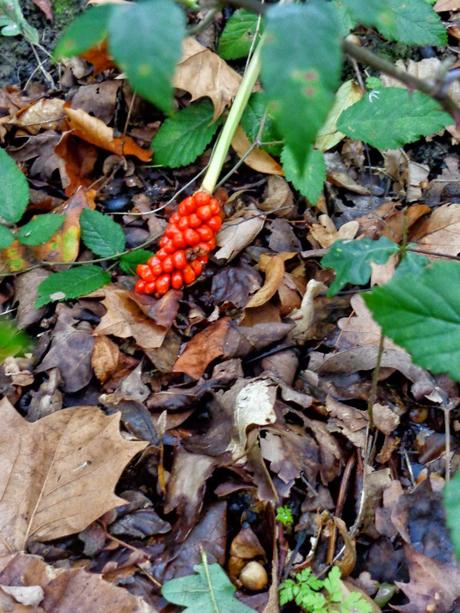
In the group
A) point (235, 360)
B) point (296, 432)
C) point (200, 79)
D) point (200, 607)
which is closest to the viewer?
point (200, 607)

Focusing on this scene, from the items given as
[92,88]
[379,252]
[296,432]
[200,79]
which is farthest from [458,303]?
[92,88]

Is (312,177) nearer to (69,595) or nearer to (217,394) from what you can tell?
(217,394)

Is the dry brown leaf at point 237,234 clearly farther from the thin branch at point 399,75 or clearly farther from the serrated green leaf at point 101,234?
the thin branch at point 399,75

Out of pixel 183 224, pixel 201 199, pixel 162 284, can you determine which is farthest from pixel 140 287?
pixel 201 199

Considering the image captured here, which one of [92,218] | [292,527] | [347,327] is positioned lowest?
[292,527]

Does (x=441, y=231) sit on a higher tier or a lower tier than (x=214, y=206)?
lower

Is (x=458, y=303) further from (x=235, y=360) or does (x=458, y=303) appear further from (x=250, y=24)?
(x=250, y=24)

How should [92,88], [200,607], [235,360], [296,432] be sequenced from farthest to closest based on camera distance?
1. [92,88]
2. [235,360]
3. [296,432]
4. [200,607]

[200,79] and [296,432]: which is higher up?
[200,79]
